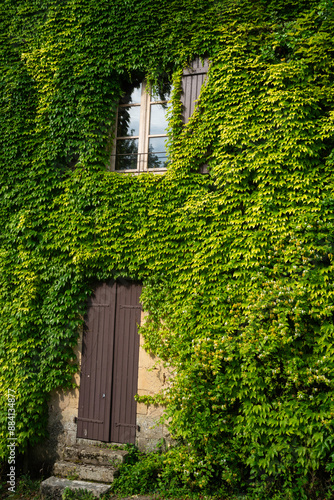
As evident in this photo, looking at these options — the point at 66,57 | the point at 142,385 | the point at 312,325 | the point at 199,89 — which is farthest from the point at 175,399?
the point at 66,57

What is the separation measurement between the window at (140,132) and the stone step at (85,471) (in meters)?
4.49

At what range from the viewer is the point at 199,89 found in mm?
5945

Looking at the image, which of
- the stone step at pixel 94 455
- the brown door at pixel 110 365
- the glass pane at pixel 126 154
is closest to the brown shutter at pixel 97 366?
the brown door at pixel 110 365

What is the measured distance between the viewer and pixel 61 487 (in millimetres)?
4930

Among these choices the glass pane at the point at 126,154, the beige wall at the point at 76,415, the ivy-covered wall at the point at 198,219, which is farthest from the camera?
the glass pane at the point at 126,154

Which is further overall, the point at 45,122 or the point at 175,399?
the point at 45,122

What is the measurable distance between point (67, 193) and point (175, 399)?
370 cm

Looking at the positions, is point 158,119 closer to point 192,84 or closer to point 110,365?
point 192,84

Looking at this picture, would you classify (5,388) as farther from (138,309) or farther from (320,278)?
(320,278)

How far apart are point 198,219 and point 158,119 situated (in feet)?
6.85

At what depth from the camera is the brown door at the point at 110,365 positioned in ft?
18.7

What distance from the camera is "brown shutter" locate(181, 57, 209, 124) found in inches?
234

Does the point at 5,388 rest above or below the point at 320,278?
below

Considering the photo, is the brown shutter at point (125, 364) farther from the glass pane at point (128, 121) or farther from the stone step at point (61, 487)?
the glass pane at point (128, 121)
